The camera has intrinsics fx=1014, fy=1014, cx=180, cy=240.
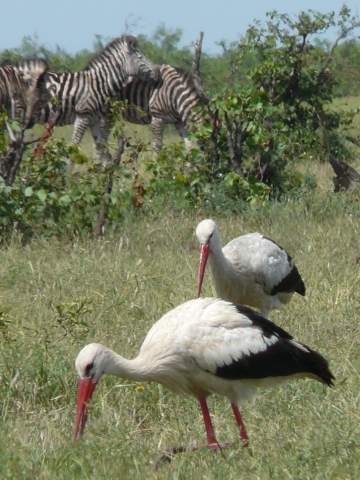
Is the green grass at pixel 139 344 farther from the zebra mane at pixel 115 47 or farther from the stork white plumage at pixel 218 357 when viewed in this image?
the zebra mane at pixel 115 47

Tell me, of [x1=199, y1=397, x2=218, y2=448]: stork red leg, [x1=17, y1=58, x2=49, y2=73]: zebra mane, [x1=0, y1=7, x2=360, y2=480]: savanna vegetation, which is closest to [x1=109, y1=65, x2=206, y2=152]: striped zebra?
[x1=17, y1=58, x2=49, y2=73]: zebra mane

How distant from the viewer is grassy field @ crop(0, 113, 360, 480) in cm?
364

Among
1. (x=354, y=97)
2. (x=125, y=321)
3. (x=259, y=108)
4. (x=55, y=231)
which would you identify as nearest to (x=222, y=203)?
(x=259, y=108)

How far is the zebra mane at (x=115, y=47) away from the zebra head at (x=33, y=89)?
1.13m

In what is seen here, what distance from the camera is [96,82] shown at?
14023 millimetres

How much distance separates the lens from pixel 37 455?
3.69m

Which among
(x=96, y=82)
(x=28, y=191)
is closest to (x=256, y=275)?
(x=28, y=191)

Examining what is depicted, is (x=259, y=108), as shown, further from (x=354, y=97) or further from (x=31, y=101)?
(x=354, y=97)

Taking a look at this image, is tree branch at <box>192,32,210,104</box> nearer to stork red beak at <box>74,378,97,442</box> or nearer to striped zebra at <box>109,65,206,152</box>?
striped zebra at <box>109,65,206,152</box>

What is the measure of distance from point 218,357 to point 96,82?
10152 mm

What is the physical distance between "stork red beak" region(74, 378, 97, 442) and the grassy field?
0.06 metres

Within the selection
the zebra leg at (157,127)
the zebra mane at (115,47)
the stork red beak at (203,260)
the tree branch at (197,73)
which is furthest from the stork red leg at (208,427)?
the zebra mane at (115,47)

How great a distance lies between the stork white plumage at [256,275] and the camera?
607cm

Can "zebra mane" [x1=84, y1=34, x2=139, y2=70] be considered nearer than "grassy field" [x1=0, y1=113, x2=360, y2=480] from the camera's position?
No
